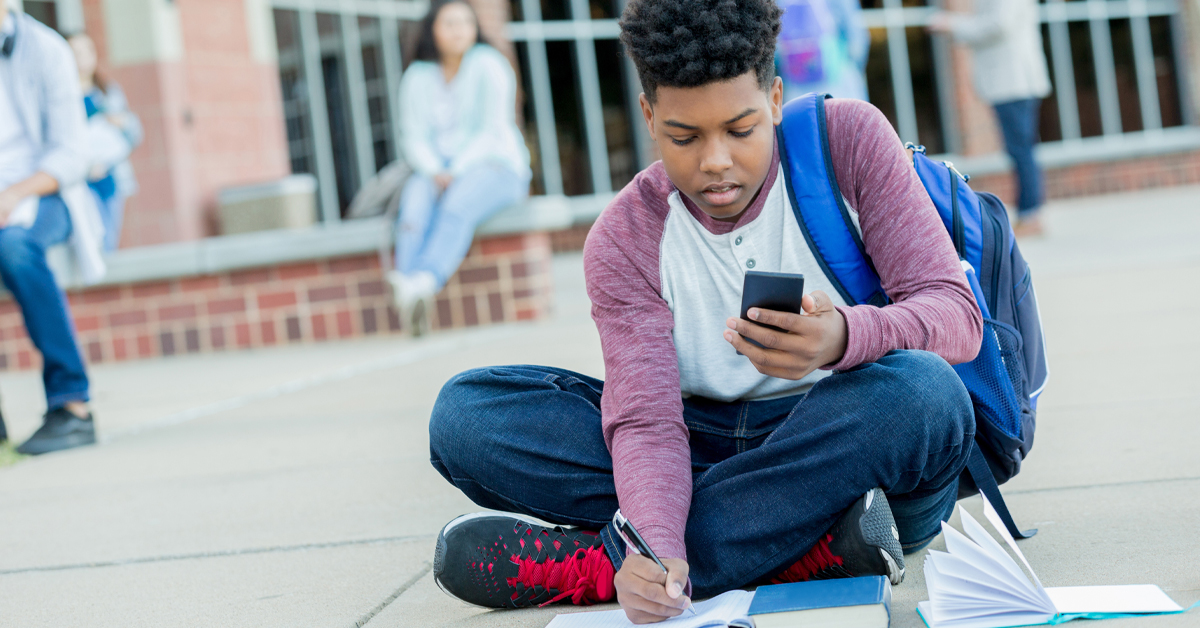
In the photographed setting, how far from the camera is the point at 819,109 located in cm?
210

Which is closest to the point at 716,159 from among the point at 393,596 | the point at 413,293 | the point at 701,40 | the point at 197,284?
the point at 701,40

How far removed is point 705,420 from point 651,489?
36 centimetres

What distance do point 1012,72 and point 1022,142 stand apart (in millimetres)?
475

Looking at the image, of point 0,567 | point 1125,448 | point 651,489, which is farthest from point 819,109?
point 0,567

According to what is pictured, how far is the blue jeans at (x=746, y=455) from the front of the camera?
74.2 inches

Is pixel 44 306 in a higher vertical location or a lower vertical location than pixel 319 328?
higher

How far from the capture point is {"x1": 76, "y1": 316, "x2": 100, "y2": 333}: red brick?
7703 mm

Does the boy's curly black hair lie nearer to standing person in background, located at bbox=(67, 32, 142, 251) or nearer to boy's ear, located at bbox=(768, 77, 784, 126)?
boy's ear, located at bbox=(768, 77, 784, 126)

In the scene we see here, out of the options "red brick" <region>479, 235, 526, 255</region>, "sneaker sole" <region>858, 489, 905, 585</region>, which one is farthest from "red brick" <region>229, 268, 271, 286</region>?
"sneaker sole" <region>858, 489, 905, 585</region>

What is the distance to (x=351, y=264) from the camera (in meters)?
7.36

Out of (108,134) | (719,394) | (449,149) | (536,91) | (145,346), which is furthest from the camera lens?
(536,91)

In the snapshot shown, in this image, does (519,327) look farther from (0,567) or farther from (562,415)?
(562,415)

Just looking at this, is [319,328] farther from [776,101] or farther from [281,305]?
[776,101]

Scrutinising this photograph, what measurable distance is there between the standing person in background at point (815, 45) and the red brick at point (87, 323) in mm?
4593
